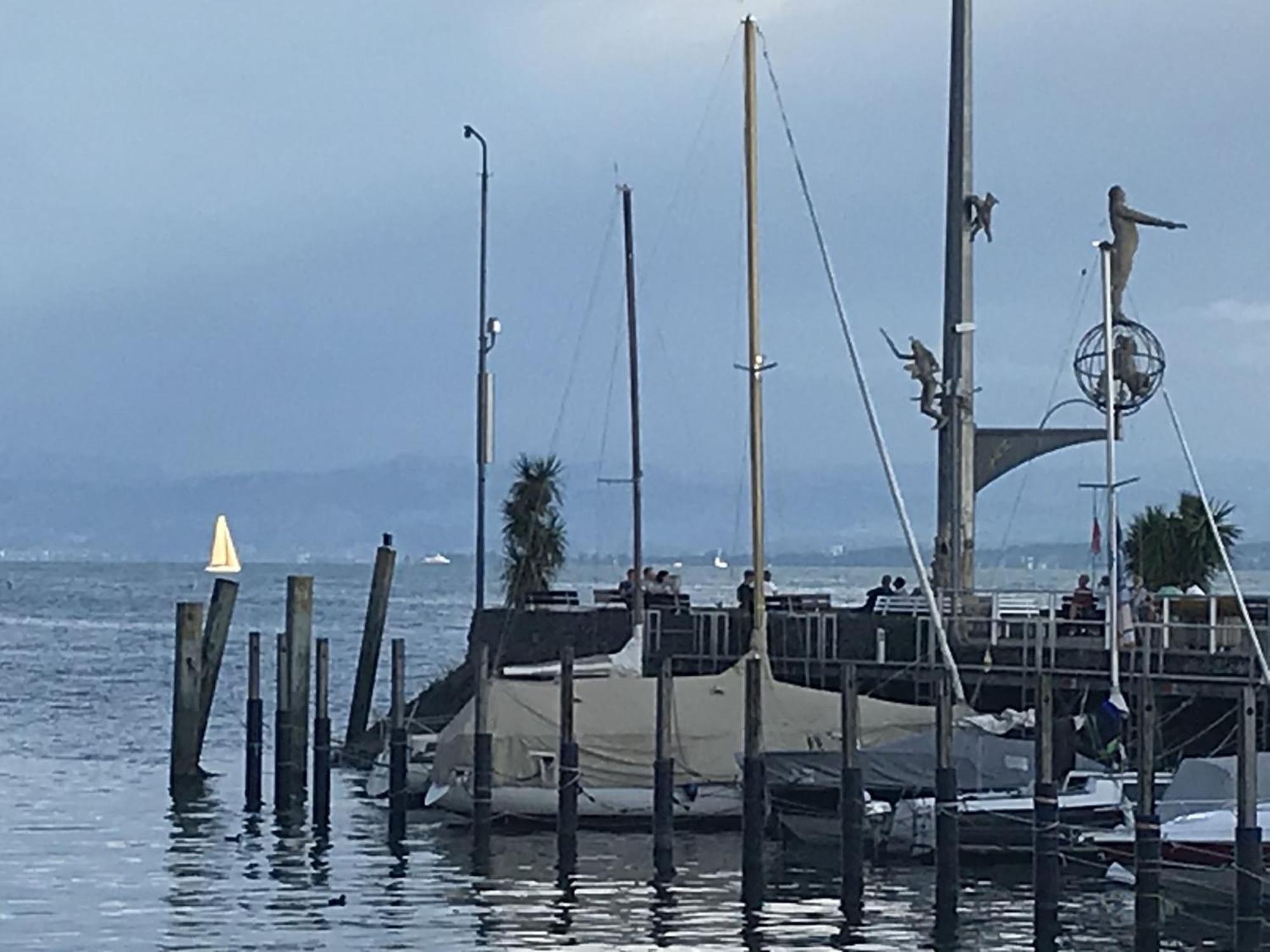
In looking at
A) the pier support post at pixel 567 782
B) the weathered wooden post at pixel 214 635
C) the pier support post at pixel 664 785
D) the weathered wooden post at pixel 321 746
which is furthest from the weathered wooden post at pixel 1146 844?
the weathered wooden post at pixel 214 635

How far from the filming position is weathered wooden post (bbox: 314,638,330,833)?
131ft

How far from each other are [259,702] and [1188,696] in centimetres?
1491

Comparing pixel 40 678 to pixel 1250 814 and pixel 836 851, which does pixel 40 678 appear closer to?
pixel 836 851

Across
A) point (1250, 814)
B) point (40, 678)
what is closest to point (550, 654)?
point (1250, 814)

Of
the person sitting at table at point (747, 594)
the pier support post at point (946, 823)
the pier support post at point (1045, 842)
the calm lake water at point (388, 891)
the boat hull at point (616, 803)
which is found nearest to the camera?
the pier support post at point (1045, 842)

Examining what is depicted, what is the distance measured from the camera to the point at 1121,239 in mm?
44250

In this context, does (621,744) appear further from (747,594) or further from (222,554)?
(222,554)

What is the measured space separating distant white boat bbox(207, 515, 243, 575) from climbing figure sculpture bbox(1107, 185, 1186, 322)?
17.0m

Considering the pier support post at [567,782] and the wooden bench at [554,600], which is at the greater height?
the wooden bench at [554,600]

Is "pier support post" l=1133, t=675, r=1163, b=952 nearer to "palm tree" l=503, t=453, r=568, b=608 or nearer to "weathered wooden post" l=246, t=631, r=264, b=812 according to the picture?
"weathered wooden post" l=246, t=631, r=264, b=812

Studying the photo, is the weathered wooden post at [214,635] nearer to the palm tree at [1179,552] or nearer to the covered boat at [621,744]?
the covered boat at [621,744]

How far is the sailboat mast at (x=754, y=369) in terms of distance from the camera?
39.4 meters

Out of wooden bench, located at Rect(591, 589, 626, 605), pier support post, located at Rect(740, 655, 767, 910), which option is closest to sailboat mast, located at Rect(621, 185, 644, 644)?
wooden bench, located at Rect(591, 589, 626, 605)

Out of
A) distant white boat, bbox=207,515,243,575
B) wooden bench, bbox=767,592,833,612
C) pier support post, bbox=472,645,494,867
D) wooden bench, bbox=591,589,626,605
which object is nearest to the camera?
pier support post, bbox=472,645,494,867
